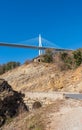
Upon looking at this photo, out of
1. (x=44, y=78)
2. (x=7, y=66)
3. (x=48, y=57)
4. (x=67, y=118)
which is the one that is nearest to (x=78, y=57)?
(x=44, y=78)

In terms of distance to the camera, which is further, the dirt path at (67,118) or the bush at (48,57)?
the bush at (48,57)

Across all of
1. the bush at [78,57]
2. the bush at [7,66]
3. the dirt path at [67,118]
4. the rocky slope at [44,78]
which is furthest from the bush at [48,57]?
the dirt path at [67,118]

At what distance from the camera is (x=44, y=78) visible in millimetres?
30344

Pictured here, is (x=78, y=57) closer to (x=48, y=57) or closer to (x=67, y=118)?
(x=48, y=57)

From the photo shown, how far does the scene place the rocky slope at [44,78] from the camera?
26.7 metres

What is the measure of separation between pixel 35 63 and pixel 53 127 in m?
24.2

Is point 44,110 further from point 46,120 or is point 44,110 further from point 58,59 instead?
point 58,59

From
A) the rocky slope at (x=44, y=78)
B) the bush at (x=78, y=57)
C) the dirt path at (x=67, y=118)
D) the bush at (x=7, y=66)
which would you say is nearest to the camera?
the dirt path at (x=67, y=118)

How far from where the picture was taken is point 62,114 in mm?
11664

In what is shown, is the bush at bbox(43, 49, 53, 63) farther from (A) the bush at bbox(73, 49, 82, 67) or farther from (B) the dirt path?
(B) the dirt path

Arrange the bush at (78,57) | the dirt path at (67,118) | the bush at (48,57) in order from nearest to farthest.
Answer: the dirt path at (67,118) → the bush at (78,57) → the bush at (48,57)

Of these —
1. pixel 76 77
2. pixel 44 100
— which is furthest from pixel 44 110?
pixel 76 77

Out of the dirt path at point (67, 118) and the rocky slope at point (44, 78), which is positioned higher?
the rocky slope at point (44, 78)

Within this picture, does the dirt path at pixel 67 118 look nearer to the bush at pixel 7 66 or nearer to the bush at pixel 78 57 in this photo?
the bush at pixel 78 57
